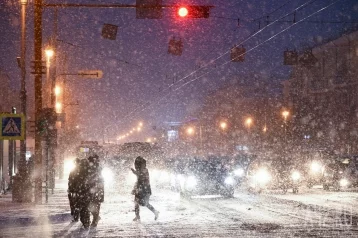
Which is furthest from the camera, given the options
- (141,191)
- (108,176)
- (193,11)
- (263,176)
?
(108,176)

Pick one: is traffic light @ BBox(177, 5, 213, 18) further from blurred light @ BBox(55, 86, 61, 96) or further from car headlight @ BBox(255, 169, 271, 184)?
blurred light @ BBox(55, 86, 61, 96)

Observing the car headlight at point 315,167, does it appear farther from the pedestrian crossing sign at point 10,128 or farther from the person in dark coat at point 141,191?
the pedestrian crossing sign at point 10,128

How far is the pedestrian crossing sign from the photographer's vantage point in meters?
19.2

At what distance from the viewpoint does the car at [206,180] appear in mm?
25094

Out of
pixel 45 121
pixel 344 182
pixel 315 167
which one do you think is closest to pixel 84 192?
pixel 45 121

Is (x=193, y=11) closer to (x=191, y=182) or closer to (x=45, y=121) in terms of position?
(x=45, y=121)

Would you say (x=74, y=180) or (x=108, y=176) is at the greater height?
(x=74, y=180)

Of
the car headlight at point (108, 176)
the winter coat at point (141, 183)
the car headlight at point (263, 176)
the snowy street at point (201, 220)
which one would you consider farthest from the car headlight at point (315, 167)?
the winter coat at point (141, 183)

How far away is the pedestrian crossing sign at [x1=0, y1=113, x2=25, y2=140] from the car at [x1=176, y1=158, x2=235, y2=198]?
8.48 metres

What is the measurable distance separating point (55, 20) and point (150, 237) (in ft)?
83.9

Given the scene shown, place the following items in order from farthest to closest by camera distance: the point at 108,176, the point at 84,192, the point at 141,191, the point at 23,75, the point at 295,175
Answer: the point at 108,176 → the point at 295,175 → the point at 23,75 → the point at 141,191 → the point at 84,192

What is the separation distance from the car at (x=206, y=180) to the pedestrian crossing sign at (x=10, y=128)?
8.48m

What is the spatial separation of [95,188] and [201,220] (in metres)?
3.12

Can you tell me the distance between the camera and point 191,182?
25250 mm
